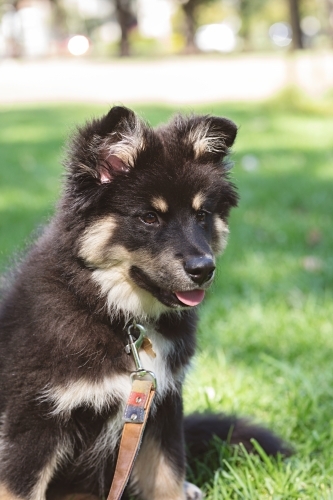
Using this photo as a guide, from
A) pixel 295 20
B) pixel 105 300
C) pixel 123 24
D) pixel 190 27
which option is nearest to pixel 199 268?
pixel 105 300

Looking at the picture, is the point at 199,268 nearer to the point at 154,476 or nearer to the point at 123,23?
the point at 154,476

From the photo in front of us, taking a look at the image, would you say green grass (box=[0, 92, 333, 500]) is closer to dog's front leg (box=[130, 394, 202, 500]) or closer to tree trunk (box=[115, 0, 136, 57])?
dog's front leg (box=[130, 394, 202, 500])

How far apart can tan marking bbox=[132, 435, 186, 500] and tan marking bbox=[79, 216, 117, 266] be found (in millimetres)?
846

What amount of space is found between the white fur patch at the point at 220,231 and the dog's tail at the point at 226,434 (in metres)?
0.86

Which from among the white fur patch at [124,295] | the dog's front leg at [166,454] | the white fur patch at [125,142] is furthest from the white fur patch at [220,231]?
the dog's front leg at [166,454]

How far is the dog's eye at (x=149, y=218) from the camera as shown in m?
2.95

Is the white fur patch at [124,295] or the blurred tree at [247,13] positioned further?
the blurred tree at [247,13]

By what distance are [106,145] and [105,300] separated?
628 mm

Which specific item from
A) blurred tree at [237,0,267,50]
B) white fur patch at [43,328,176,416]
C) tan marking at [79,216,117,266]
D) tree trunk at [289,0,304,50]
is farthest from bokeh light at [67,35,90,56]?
white fur patch at [43,328,176,416]

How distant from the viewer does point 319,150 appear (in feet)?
36.1

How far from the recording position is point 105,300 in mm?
2941

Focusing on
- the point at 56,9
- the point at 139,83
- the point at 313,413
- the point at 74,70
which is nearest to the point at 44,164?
the point at 313,413

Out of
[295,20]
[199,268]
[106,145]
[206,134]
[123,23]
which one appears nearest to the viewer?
[199,268]

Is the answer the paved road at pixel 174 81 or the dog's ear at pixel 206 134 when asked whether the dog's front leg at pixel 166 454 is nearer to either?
the dog's ear at pixel 206 134
